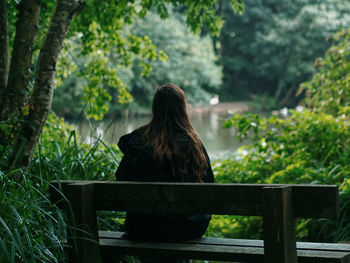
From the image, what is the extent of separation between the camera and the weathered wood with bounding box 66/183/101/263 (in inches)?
91.7

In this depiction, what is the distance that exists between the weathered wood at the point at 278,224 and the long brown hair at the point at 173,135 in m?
0.65

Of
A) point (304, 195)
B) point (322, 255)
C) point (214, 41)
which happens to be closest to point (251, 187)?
point (304, 195)

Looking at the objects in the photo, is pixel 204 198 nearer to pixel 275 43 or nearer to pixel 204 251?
pixel 204 251

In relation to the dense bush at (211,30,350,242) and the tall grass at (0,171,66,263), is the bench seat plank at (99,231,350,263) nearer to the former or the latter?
the tall grass at (0,171,66,263)

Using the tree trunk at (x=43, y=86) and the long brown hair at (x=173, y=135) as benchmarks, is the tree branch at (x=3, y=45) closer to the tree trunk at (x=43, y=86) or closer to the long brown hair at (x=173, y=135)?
the tree trunk at (x=43, y=86)

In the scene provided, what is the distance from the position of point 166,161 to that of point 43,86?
4.38ft

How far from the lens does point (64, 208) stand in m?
2.43

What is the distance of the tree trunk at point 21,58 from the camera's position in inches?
143

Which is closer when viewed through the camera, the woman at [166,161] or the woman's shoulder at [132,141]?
the woman at [166,161]

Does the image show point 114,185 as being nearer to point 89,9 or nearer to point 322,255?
point 322,255

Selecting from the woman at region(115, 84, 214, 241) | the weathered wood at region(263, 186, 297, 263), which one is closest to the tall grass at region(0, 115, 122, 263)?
the woman at region(115, 84, 214, 241)

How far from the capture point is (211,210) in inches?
82.4

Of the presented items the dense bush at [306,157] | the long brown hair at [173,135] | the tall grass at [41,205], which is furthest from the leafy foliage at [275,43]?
the long brown hair at [173,135]

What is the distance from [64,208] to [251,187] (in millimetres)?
916
